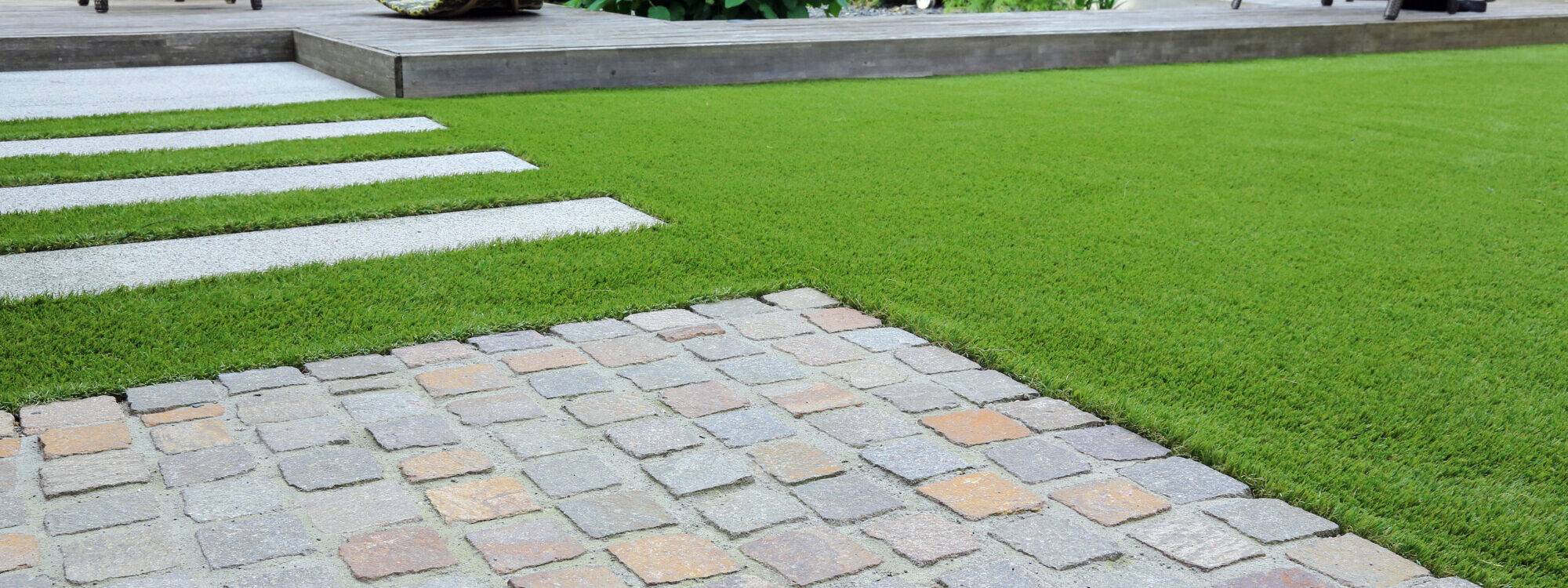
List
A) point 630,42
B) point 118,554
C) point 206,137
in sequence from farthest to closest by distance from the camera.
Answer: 1. point 630,42
2. point 206,137
3. point 118,554

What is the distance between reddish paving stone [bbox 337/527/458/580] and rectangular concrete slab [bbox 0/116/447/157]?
3143 millimetres

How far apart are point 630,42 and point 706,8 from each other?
2.67 m

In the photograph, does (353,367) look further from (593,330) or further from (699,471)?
(699,471)

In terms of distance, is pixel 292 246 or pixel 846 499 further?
pixel 292 246

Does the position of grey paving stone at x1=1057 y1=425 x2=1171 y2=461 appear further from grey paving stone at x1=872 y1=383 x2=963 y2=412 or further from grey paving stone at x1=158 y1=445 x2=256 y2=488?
grey paving stone at x1=158 y1=445 x2=256 y2=488

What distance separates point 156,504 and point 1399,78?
24.2 ft

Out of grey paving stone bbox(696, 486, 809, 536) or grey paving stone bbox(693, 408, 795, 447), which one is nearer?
grey paving stone bbox(696, 486, 809, 536)

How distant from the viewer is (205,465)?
6.37ft

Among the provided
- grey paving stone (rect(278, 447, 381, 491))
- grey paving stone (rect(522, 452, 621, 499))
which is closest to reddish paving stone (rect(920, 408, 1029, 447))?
grey paving stone (rect(522, 452, 621, 499))

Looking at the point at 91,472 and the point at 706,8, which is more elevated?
the point at 706,8

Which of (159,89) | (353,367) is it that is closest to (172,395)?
(353,367)

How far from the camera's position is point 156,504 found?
5.94 feet

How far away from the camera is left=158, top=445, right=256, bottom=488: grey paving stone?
1895 mm

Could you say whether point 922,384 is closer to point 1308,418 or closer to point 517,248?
point 1308,418
